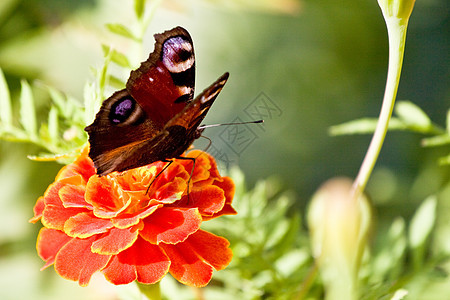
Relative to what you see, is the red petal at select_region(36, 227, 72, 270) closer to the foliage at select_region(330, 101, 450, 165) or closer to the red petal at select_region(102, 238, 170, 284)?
the red petal at select_region(102, 238, 170, 284)

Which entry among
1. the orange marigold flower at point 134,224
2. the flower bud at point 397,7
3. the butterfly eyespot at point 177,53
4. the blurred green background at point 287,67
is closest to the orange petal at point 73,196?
the orange marigold flower at point 134,224

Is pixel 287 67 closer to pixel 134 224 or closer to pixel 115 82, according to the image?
pixel 115 82

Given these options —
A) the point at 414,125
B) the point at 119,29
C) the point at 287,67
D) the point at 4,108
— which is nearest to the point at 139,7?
the point at 119,29

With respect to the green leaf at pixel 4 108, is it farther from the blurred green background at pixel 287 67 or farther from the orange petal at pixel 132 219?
the blurred green background at pixel 287 67

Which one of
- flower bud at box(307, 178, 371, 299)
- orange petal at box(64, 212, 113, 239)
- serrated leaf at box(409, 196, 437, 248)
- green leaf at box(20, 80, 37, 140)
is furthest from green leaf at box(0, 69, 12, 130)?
serrated leaf at box(409, 196, 437, 248)

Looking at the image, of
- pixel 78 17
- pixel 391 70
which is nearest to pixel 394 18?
pixel 391 70

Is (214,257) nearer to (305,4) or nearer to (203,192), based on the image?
(203,192)
